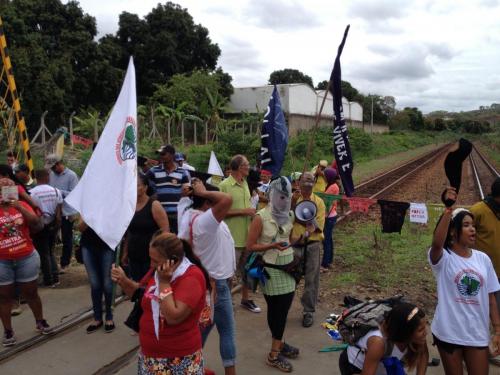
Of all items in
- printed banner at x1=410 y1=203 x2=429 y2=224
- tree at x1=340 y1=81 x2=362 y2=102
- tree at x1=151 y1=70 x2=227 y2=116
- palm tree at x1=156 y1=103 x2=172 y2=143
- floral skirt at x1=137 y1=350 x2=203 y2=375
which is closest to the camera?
floral skirt at x1=137 y1=350 x2=203 y2=375

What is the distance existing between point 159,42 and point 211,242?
34.4 meters

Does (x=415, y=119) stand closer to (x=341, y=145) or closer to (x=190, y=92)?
(x=190, y=92)

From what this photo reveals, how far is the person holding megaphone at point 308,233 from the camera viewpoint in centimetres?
475

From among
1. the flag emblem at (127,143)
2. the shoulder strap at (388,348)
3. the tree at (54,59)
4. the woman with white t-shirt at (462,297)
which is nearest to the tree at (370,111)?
the tree at (54,59)

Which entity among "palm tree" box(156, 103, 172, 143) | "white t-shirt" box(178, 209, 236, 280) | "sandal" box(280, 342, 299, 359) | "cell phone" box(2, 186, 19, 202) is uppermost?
"palm tree" box(156, 103, 172, 143)

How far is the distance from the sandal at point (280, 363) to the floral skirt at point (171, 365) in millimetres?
1520

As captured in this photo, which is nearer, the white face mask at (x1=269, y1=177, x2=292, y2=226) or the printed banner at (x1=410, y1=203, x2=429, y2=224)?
the white face mask at (x1=269, y1=177, x2=292, y2=226)

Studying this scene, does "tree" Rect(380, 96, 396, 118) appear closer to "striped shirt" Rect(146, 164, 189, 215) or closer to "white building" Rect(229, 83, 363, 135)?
"white building" Rect(229, 83, 363, 135)

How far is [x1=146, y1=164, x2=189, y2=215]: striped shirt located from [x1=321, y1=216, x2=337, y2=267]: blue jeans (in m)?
2.54

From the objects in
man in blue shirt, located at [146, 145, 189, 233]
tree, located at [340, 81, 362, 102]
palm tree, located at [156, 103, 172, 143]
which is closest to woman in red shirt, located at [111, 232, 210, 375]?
man in blue shirt, located at [146, 145, 189, 233]

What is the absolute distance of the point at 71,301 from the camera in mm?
5613

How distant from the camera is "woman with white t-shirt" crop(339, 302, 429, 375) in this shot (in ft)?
8.20

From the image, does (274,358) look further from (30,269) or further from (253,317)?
(30,269)

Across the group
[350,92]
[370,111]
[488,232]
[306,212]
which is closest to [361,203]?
[306,212]
